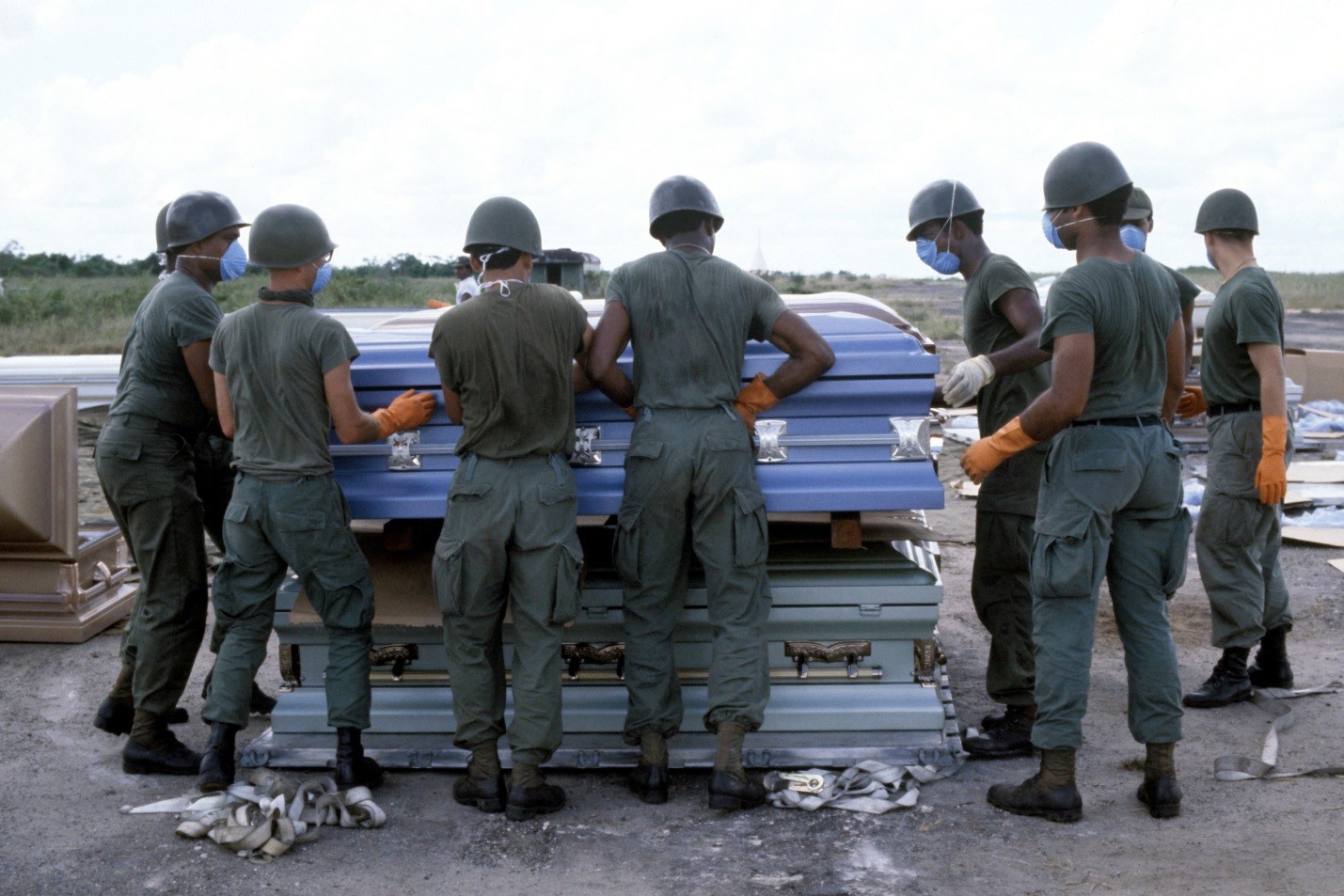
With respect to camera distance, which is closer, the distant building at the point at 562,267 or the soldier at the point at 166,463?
the soldier at the point at 166,463

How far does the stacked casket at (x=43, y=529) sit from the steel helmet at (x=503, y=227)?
3.22m

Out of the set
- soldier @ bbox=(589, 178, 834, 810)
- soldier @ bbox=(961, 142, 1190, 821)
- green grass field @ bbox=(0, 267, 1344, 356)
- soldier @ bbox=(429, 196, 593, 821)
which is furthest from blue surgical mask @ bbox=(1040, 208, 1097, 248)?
green grass field @ bbox=(0, 267, 1344, 356)

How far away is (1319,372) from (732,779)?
40.2 feet

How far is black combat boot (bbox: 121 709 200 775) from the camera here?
453 centimetres

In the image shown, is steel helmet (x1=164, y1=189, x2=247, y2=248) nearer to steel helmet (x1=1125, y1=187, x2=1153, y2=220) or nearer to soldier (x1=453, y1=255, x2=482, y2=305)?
soldier (x1=453, y1=255, x2=482, y2=305)

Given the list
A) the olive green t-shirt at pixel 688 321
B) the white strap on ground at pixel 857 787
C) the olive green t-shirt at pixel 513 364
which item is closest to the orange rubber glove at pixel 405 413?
the olive green t-shirt at pixel 513 364

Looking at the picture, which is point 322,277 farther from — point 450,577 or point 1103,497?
point 1103,497

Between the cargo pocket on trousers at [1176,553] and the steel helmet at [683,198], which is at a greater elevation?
the steel helmet at [683,198]

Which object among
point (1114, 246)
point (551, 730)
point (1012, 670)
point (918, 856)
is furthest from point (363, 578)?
point (1114, 246)

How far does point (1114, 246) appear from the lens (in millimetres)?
3969

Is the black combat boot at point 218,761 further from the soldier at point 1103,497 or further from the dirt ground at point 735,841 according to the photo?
the soldier at point 1103,497

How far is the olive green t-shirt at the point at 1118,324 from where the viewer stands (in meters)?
3.82

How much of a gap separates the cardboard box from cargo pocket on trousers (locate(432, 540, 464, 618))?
12.2m

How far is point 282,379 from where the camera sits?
13.5ft
